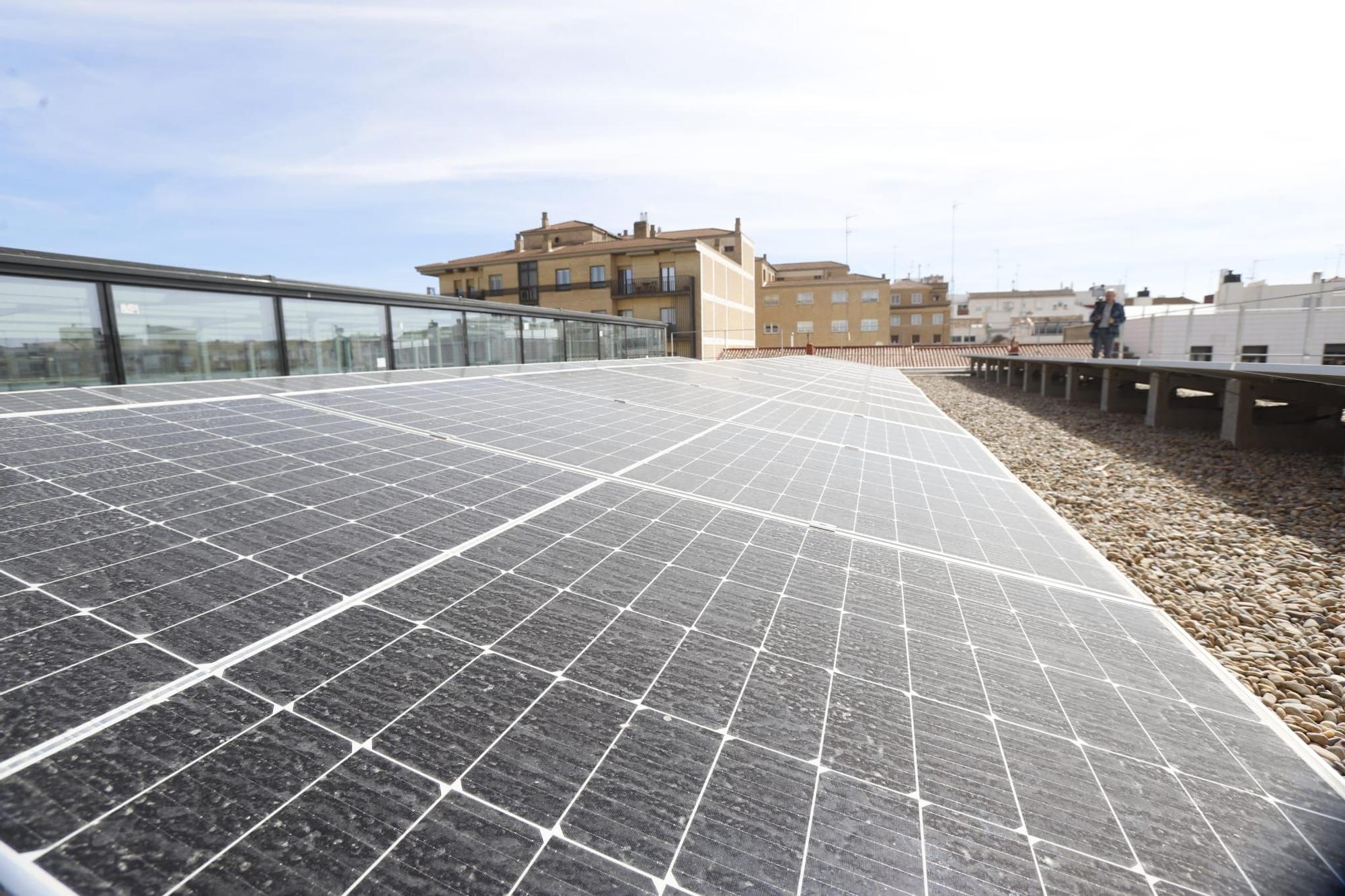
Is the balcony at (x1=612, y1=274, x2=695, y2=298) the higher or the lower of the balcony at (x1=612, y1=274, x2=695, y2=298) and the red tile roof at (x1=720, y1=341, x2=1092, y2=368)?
the higher

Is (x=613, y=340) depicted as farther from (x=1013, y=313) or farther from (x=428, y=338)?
(x=1013, y=313)

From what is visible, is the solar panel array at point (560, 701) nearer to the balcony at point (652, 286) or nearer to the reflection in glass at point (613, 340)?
the reflection in glass at point (613, 340)

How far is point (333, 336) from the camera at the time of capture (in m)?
13.7

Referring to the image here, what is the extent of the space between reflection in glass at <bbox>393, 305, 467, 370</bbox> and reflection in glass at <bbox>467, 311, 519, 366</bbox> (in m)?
0.41

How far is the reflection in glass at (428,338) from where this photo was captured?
629 inches

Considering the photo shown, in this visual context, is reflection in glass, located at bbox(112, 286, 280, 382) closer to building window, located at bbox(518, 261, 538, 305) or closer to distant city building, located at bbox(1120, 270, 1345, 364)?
distant city building, located at bbox(1120, 270, 1345, 364)

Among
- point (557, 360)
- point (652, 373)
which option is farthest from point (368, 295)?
point (557, 360)

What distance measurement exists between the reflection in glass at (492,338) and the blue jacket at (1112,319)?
59.8 ft

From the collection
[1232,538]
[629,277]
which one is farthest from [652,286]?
[1232,538]

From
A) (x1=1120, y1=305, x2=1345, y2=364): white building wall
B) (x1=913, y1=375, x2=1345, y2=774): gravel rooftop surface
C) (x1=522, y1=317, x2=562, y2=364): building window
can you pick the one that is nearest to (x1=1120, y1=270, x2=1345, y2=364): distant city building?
(x1=1120, y1=305, x2=1345, y2=364): white building wall

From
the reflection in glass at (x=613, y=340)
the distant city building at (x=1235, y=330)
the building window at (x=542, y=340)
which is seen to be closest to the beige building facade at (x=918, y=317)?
the distant city building at (x=1235, y=330)

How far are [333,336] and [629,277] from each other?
40.0 metres

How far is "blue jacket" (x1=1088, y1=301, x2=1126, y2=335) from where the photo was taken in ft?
63.3

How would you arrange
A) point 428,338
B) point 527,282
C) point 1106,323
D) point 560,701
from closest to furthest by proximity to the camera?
point 560,701
point 428,338
point 1106,323
point 527,282
